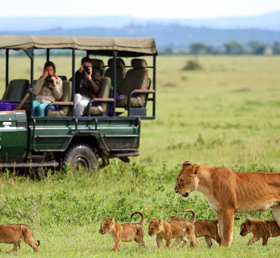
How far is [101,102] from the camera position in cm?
1344

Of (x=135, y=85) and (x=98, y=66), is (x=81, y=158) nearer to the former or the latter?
(x=135, y=85)

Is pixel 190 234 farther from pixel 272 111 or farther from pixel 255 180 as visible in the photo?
pixel 272 111

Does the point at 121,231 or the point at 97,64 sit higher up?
the point at 97,64

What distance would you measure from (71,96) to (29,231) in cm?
541

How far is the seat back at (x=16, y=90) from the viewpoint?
13.6 m

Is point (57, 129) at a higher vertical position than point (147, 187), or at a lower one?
higher

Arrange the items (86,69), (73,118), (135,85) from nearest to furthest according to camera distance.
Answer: (73,118) < (86,69) < (135,85)

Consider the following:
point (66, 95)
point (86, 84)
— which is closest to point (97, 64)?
point (86, 84)

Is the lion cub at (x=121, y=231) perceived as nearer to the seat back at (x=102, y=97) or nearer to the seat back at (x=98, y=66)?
the seat back at (x=102, y=97)

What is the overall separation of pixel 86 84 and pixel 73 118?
79 cm

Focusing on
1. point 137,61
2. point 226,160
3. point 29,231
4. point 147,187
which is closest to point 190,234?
point 29,231

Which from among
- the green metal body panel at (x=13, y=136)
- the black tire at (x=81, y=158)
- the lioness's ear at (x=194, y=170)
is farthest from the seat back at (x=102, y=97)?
the lioness's ear at (x=194, y=170)

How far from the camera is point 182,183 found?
8344 mm

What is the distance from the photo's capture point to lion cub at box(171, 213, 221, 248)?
8374 millimetres
